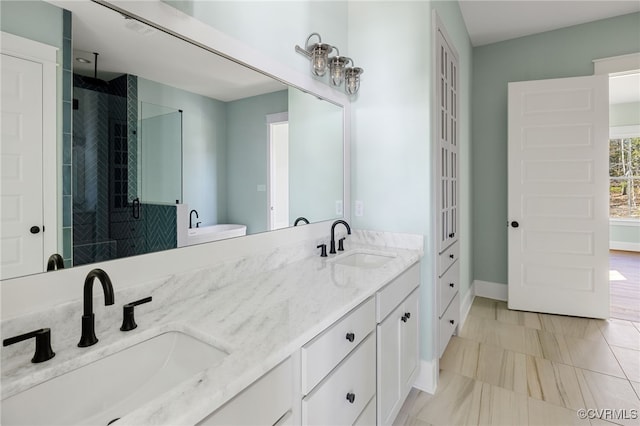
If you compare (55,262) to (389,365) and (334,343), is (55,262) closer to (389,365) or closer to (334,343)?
(334,343)

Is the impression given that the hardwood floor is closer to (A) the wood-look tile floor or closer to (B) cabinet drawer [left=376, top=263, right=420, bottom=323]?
(A) the wood-look tile floor

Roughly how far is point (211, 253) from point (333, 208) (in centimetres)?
105

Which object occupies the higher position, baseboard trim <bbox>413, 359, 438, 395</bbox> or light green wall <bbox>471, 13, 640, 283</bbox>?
light green wall <bbox>471, 13, 640, 283</bbox>

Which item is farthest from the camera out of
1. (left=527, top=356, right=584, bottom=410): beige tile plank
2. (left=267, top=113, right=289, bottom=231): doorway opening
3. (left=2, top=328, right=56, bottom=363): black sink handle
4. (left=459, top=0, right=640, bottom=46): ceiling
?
(left=459, top=0, right=640, bottom=46): ceiling

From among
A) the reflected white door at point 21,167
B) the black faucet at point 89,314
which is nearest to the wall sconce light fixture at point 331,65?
the reflected white door at point 21,167

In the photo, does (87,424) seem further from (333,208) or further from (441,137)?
(441,137)

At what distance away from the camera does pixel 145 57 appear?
3.65 feet

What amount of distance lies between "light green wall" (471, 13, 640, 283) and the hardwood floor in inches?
42.4

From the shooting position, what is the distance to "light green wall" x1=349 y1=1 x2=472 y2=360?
1988 millimetres

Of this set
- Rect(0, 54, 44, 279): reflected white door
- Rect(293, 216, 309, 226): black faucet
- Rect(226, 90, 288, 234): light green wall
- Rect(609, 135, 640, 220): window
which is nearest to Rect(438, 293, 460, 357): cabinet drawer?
Rect(293, 216, 309, 226): black faucet

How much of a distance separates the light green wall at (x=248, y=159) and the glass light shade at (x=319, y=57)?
30cm

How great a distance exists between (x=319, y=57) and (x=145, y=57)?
0.98 m

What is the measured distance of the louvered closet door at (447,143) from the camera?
219 cm

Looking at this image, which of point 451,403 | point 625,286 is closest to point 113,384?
point 451,403
